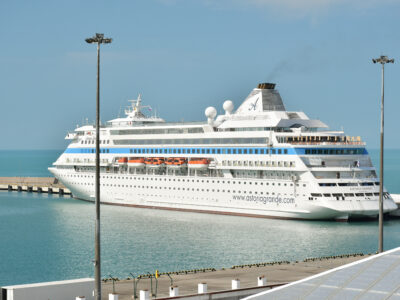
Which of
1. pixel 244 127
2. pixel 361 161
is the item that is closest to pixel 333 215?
pixel 361 161

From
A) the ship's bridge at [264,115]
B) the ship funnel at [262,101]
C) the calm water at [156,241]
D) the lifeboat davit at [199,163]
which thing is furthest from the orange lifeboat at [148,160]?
the ship funnel at [262,101]

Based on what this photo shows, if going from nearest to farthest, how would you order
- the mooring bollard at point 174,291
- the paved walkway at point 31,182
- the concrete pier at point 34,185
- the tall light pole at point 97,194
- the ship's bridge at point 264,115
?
1. the tall light pole at point 97,194
2. the mooring bollard at point 174,291
3. the ship's bridge at point 264,115
4. the concrete pier at point 34,185
5. the paved walkway at point 31,182

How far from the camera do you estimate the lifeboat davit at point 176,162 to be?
6794cm

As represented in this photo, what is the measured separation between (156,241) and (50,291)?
23352mm

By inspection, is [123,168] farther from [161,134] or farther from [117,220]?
[117,220]

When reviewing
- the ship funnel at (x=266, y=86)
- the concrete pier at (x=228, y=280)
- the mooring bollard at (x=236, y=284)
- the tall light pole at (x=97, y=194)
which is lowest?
the concrete pier at (x=228, y=280)

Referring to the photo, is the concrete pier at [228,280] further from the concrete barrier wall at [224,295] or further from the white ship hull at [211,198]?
the white ship hull at [211,198]

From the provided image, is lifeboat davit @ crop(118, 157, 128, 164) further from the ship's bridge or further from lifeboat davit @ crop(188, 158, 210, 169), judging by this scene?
the ship's bridge

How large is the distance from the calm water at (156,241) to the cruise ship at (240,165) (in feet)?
5.35

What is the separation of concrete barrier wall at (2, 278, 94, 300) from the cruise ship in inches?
1308

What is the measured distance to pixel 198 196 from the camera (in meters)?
65.9

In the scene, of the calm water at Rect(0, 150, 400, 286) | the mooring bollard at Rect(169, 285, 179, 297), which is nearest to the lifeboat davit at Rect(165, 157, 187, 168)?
the calm water at Rect(0, 150, 400, 286)

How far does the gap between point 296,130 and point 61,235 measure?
20.4m

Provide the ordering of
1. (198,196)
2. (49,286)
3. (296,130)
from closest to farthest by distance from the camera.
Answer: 1. (49,286)
2. (296,130)
3. (198,196)
